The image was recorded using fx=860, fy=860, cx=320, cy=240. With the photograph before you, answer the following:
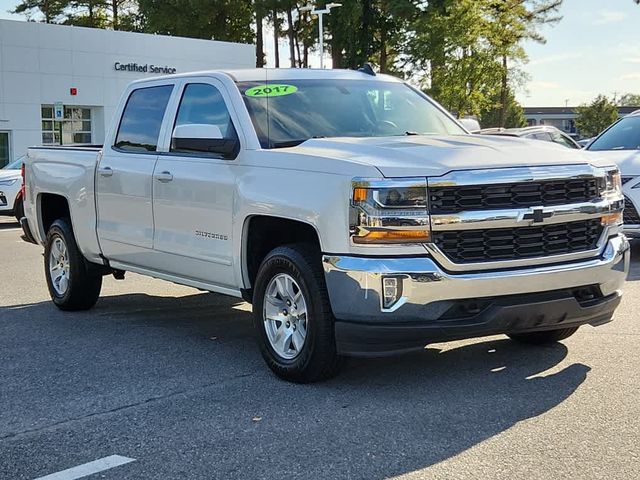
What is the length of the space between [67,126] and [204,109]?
109 feet

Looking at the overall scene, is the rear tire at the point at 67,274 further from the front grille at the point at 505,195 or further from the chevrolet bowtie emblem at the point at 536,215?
the chevrolet bowtie emblem at the point at 536,215

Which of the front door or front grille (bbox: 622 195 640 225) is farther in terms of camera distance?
front grille (bbox: 622 195 640 225)

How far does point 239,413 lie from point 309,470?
0.96 metres

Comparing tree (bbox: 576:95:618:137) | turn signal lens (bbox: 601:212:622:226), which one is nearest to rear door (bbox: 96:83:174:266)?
turn signal lens (bbox: 601:212:622:226)

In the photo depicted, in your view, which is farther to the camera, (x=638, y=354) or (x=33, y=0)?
(x=33, y=0)

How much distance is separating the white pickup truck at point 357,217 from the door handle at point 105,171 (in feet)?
0.77

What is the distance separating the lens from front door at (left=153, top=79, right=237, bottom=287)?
5898 millimetres

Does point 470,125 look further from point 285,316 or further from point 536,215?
point 285,316

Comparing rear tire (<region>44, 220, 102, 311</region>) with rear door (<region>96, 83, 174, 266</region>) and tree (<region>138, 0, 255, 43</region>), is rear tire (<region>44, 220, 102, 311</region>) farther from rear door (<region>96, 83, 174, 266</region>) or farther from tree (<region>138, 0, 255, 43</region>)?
tree (<region>138, 0, 255, 43</region>)

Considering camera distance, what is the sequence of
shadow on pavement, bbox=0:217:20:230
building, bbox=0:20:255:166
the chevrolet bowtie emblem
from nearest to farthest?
the chevrolet bowtie emblem → shadow on pavement, bbox=0:217:20:230 → building, bbox=0:20:255:166

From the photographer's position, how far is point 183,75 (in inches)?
270

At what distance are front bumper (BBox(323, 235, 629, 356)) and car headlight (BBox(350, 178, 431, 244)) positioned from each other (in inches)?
5.3

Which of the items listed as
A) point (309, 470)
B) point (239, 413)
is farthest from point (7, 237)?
point (309, 470)

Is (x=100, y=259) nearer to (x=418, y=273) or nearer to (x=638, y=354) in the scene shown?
(x=418, y=273)
